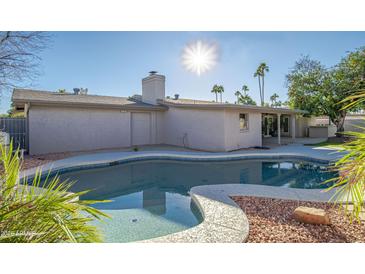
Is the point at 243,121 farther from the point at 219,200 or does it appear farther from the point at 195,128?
the point at 219,200

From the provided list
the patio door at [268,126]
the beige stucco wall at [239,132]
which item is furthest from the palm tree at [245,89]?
the beige stucco wall at [239,132]

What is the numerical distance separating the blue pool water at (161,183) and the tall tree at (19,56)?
18.9 ft

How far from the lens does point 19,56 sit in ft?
33.6

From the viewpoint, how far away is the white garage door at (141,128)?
16.0 metres

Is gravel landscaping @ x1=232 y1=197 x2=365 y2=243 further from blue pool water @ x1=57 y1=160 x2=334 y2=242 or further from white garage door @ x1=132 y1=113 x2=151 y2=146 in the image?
white garage door @ x1=132 y1=113 x2=151 y2=146

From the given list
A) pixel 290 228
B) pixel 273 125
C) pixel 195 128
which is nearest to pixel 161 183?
pixel 290 228

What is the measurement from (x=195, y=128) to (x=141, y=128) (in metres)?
4.29

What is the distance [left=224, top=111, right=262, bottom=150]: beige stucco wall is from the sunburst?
3.06m

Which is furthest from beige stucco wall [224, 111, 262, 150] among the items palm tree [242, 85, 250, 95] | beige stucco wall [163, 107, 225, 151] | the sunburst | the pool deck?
palm tree [242, 85, 250, 95]

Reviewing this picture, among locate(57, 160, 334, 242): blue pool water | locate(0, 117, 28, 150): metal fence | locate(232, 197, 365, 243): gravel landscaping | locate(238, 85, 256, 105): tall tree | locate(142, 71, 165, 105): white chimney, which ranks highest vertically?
locate(238, 85, 256, 105): tall tree

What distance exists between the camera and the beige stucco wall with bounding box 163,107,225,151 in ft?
44.3
